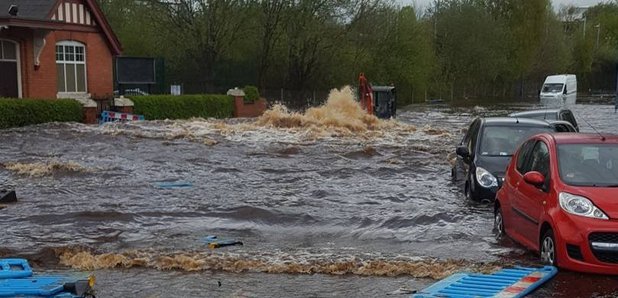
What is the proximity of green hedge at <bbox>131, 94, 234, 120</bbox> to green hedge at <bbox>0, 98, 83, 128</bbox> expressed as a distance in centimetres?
370

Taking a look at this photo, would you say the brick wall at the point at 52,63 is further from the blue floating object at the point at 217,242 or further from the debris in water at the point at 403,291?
the debris in water at the point at 403,291

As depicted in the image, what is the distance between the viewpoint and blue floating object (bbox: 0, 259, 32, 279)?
728cm

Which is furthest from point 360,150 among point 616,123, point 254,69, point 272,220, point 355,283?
point 254,69

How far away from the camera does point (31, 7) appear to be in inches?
1228

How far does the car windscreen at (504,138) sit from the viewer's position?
12.8 metres

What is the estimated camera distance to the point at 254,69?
174 ft

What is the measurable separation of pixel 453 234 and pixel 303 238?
201 cm

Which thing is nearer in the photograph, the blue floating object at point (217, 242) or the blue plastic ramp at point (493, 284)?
the blue plastic ramp at point (493, 284)

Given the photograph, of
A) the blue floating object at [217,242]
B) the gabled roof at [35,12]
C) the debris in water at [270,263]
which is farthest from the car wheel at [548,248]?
the gabled roof at [35,12]

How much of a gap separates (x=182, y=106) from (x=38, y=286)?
28.9 metres

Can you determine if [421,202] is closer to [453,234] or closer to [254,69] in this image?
[453,234]

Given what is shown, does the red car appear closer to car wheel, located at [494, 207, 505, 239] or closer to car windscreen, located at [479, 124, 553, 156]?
car wheel, located at [494, 207, 505, 239]

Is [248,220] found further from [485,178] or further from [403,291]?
[403,291]

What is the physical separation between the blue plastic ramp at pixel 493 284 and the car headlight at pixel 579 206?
1.98 ft
